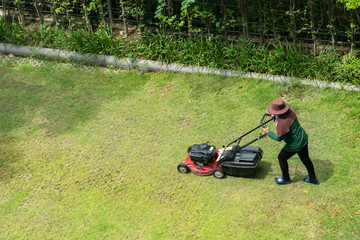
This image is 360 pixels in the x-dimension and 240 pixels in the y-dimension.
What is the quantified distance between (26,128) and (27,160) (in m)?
1.01

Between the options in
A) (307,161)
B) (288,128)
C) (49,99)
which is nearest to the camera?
(288,128)

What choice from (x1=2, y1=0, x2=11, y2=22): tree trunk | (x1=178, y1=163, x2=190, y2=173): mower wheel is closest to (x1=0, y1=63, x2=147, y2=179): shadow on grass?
(x1=2, y1=0, x2=11, y2=22): tree trunk

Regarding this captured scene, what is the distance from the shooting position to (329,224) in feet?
21.4

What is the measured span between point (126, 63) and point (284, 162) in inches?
200

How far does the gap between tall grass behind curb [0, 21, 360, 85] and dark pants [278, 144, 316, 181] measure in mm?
3083

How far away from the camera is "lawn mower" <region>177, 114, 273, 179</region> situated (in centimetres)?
738

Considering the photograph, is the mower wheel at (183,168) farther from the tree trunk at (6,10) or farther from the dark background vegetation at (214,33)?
the tree trunk at (6,10)

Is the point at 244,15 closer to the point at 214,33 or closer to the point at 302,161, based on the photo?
the point at 214,33

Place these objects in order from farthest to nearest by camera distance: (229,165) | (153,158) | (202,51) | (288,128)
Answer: (202,51)
(153,158)
(229,165)
(288,128)

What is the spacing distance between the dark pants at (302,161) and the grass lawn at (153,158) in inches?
9.8

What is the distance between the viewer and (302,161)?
281 inches

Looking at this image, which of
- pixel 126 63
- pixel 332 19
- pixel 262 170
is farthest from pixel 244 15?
pixel 262 170

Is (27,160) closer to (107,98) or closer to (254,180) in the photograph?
(107,98)

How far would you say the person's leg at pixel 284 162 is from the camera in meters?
7.04
